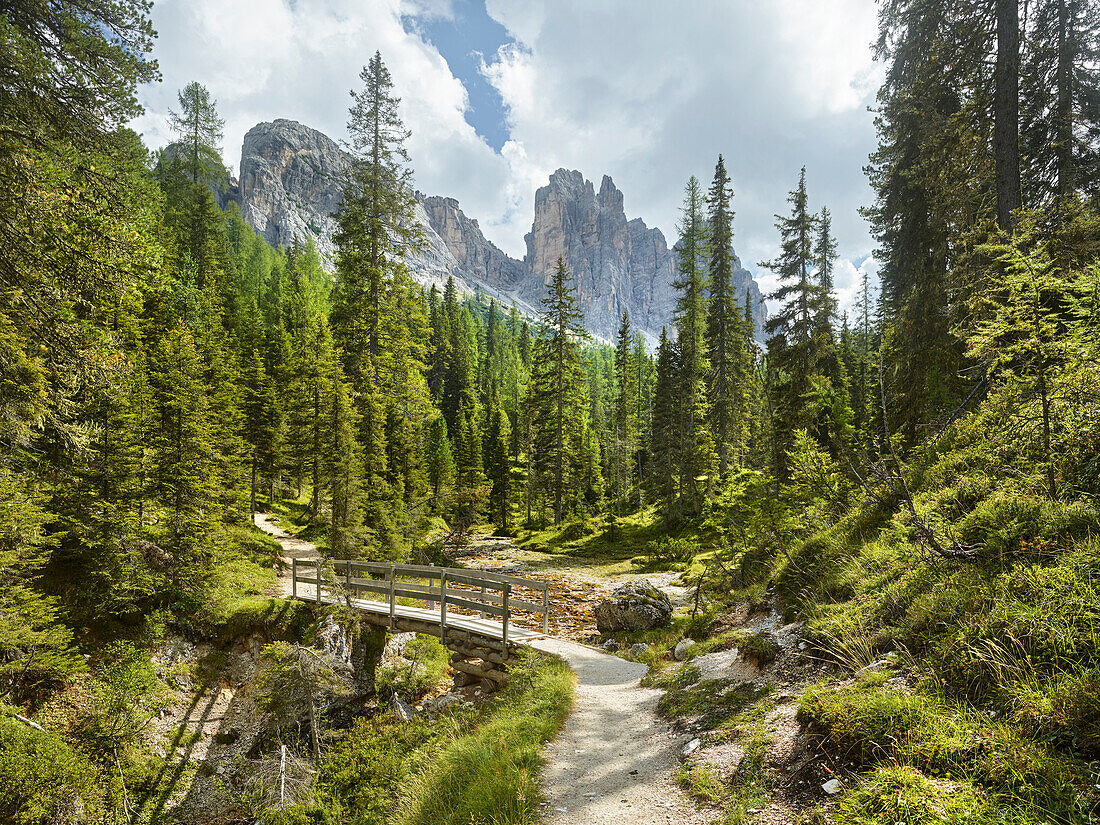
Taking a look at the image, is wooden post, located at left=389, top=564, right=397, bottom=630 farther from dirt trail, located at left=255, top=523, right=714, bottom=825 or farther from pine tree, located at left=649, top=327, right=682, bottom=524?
pine tree, located at left=649, top=327, right=682, bottom=524

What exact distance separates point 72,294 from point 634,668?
1254 cm

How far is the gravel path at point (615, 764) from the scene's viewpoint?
14.4 feet

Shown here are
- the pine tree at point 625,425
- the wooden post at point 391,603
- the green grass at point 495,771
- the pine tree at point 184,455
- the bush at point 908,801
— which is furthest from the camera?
the pine tree at point 625,425

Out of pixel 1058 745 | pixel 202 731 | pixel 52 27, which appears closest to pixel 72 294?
pixel 52 27

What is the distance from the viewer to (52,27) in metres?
7.44

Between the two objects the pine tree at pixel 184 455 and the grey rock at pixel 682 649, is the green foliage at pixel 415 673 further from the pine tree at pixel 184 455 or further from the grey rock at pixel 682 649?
the pine tree at pixel 184 455

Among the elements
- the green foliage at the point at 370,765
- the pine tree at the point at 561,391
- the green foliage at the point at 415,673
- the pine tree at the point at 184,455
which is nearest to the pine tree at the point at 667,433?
the pine tree at the point at 561,391

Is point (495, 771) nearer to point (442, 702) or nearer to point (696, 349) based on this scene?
point (442, 702)

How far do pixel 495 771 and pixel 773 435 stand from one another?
16.3 meters

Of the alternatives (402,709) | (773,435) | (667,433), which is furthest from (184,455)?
(667,433)

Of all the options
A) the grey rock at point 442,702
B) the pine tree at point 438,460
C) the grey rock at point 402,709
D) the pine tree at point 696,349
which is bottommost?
the grey rock at point 402,709

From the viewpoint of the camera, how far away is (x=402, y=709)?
11.2m

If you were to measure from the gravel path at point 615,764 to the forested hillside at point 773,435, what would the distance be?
5.59 ft

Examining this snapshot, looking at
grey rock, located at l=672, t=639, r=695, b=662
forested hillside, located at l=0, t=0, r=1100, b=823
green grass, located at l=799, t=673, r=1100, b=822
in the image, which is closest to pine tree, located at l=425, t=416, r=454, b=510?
forested hillside, located at l=0, t=0, r=1100, b=823
